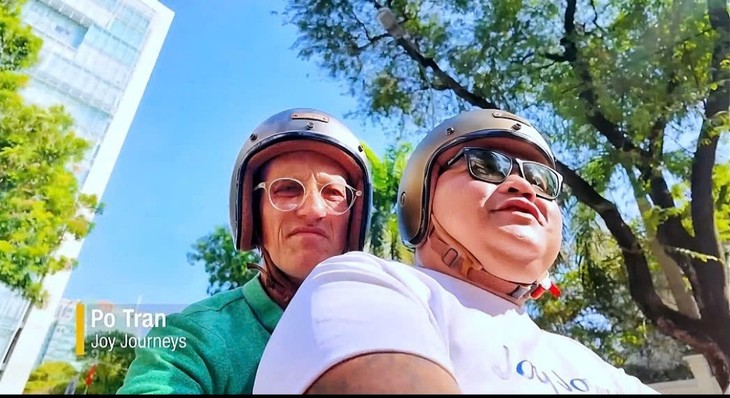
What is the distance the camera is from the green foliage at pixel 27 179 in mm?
6633

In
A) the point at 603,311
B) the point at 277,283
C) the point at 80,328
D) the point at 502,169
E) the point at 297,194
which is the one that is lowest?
the point at 277,283

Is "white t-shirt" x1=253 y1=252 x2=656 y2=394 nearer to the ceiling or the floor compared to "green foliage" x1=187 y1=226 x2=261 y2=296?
nearer to the floor

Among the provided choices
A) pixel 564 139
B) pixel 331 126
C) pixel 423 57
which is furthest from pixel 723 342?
pixel 331 126

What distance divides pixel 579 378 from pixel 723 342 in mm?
5251

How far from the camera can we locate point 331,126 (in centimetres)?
200

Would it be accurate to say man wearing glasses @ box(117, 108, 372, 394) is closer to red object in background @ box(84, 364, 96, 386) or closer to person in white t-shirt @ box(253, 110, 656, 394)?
person in white t-shirt @ box(253, 110, 656, 394)

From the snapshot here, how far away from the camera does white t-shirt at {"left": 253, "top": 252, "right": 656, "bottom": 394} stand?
2.33 ft

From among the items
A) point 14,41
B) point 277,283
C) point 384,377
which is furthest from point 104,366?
point 384,377

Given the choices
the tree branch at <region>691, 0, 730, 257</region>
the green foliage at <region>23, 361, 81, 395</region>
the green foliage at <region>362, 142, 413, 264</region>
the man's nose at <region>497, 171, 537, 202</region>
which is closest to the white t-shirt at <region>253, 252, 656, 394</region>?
the man's nose at <region>497, 171, 537, 202</region>

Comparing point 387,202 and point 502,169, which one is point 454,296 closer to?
point 502,169

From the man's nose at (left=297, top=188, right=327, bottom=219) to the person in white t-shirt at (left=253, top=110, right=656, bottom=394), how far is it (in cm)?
24

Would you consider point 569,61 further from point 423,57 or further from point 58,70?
point 58,70

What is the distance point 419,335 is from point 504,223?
63 cm

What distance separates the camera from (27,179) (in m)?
6.84
